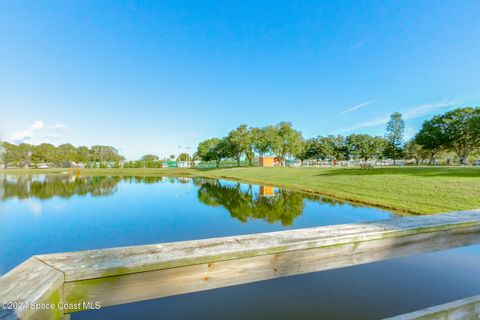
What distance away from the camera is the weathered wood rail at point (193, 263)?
36.3 inches

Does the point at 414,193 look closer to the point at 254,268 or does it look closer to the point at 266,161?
the point at 254,268

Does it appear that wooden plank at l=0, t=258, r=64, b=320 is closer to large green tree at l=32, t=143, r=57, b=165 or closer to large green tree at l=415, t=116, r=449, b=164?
large green tree at l=415, t=116, r=449, b=164

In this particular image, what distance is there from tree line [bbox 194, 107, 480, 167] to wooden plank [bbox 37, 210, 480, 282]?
43608 mm

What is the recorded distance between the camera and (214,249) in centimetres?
123

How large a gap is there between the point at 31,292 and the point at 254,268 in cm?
96

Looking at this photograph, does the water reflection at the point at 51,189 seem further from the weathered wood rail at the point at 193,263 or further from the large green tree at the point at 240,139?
the large green tree at the point at 240,139

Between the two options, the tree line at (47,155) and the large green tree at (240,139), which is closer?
the large green tree at (240,139)

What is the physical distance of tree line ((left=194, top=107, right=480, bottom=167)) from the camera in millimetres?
38938

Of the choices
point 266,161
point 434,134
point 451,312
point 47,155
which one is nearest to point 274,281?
point 451,312

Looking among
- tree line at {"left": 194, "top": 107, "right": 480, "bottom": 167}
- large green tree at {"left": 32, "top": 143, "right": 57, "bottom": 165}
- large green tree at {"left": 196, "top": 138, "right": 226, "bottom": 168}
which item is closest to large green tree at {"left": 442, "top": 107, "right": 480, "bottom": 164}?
tree line at {"left": 194, "top": 107, "right": 480, "bottom": 167}

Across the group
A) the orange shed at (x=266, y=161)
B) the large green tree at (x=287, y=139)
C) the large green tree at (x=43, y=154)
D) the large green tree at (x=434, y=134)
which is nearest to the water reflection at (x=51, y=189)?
the large green tree at (x=287, y=139)

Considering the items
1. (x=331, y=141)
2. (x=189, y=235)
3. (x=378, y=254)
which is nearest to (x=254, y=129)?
(x=331, y=141)

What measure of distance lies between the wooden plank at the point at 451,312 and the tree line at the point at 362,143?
43.3 meters

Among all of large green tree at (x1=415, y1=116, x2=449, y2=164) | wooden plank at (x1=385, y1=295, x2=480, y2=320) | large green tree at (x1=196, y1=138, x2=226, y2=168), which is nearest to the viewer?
wooden plank at (x1=385, y1=295, x2=480, y2=320)
